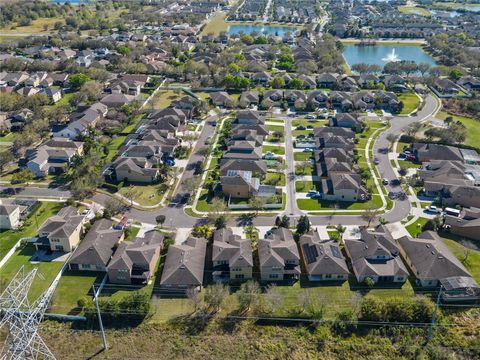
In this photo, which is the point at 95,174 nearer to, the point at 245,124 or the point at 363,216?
the point at 245,124

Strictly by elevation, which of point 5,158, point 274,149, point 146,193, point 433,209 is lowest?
point 146,193

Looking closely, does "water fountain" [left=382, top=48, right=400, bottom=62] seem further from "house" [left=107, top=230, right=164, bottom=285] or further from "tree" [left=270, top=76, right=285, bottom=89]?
"house" [left=107, top=230, right=164, bottom=285]

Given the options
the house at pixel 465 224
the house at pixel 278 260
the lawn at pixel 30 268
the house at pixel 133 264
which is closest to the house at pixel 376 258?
the house at pixel 278 260

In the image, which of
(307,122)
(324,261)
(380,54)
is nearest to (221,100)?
(307,122)

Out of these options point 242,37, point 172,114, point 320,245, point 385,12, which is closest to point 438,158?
point 320,245

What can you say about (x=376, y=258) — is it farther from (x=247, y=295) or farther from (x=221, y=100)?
(x=221, y=100)

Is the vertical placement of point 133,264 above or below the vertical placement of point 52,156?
below
